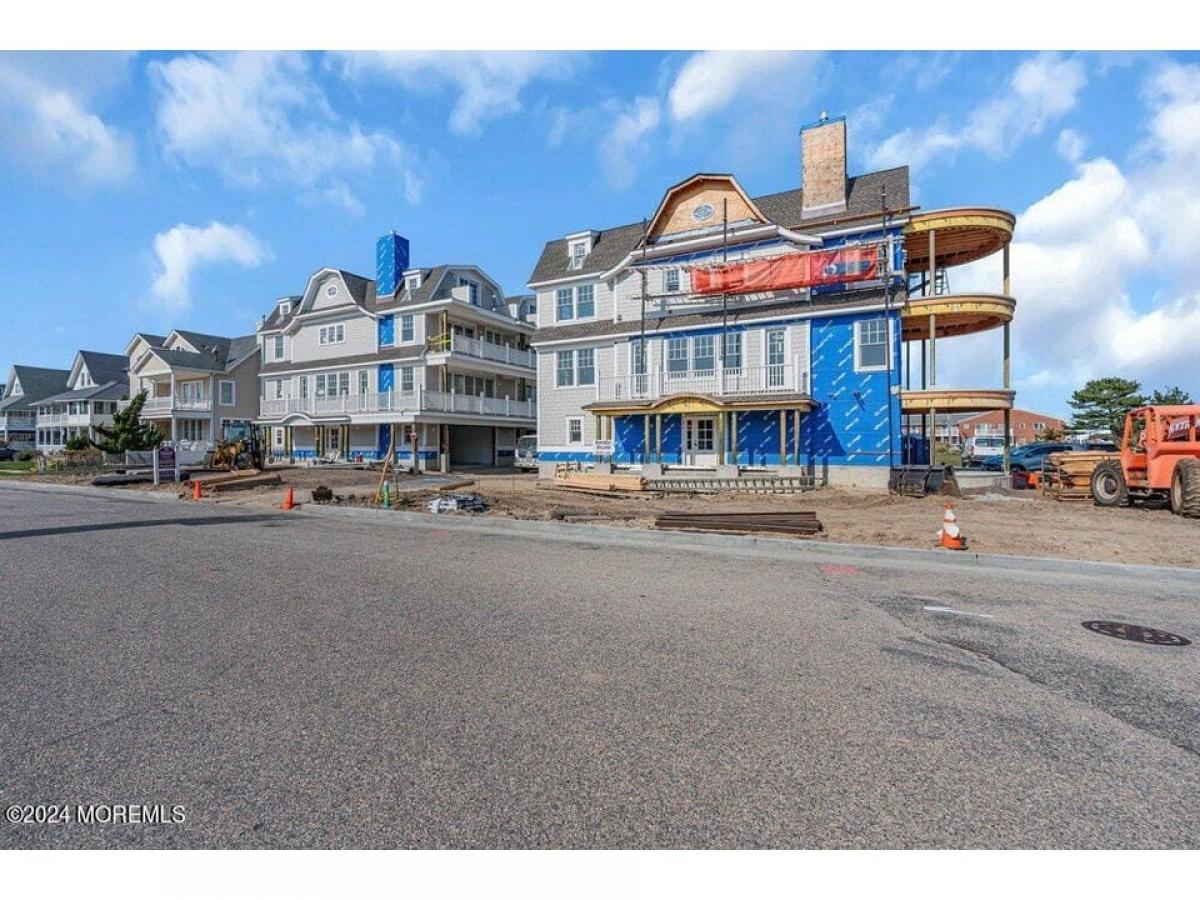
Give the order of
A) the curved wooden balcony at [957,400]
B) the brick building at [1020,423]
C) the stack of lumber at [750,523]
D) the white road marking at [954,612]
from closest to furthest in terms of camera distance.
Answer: the white road marking at [954,612]
the stack of lumber at [750,523]
the curved wooden balcony at [957,400]
the brick building at [1020,423]

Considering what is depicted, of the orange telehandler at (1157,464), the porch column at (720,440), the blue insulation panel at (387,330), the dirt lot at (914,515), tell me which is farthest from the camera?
the blue insulation panel at (387,330)

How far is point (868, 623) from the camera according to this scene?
5.84 metres

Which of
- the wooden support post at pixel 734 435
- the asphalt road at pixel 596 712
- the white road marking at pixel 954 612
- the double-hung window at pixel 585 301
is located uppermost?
the double-hung window at pixel 585 301

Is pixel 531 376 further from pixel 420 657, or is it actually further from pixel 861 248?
pixel 420 657

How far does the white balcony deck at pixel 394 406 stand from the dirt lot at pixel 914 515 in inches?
347

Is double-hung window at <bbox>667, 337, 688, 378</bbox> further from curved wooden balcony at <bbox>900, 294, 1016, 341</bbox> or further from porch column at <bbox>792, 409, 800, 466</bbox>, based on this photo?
curved wooden balcony at <bbox>900, 294, 1016, 341</bbox>

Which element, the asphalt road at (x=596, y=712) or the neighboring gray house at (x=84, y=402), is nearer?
the asphalt road at (x=596, y=712)

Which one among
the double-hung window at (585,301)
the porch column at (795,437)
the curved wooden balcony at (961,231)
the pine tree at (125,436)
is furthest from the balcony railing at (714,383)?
the pine tree at (125,436)

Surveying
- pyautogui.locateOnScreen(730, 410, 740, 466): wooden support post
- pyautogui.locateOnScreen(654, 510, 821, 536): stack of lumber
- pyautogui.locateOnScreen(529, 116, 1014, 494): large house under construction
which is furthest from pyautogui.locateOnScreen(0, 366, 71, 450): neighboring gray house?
pyautogui.locateOnScreen(654, 510, 821, 536): stack of lumber

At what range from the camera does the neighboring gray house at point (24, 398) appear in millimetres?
61938

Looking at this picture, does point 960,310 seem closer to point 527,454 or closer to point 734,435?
point 734,435

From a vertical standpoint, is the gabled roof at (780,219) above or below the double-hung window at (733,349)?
above

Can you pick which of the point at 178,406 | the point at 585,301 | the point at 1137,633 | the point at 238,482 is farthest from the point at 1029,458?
the point at 178,406

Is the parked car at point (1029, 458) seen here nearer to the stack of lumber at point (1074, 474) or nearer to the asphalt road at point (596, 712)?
the stack of lumber at point (1074, 474)
